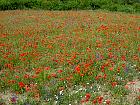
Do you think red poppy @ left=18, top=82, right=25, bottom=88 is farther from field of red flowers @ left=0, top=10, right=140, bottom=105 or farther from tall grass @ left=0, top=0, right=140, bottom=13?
tall grass @ left=0, top=0, right=140, bottom=13

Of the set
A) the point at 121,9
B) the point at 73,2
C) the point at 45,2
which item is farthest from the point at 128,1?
the point at 45,2

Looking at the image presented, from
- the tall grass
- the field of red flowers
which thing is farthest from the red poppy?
the tall grass

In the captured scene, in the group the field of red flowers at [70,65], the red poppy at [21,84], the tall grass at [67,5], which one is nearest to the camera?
the field of red flowers at [70,65]

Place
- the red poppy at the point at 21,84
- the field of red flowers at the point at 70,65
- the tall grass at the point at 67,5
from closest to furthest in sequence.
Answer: the field of red flowers at the point at 70,65, the red poppy at the point at 21,84, the tall grass at the point at 67,5

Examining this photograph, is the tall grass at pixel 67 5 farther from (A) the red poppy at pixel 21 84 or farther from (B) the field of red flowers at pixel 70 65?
(A) the red poppy at pixel 21 84

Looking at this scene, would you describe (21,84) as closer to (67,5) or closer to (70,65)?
(70,65)

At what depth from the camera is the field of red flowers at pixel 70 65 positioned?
10930 millimetres

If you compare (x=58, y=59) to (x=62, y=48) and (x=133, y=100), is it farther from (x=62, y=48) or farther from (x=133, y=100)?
(x=133, y=100)

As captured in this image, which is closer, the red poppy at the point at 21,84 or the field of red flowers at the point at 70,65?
the field of red flowers at the point at 70,65

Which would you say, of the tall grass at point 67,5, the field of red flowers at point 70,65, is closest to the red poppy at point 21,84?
the field of red flowers at point 70,65

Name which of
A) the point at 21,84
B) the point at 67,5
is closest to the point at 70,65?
the point at 21,84

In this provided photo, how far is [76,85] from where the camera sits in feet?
38.9

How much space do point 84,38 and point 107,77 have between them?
249 inches

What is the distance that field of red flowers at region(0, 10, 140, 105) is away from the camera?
1093 centimetres
